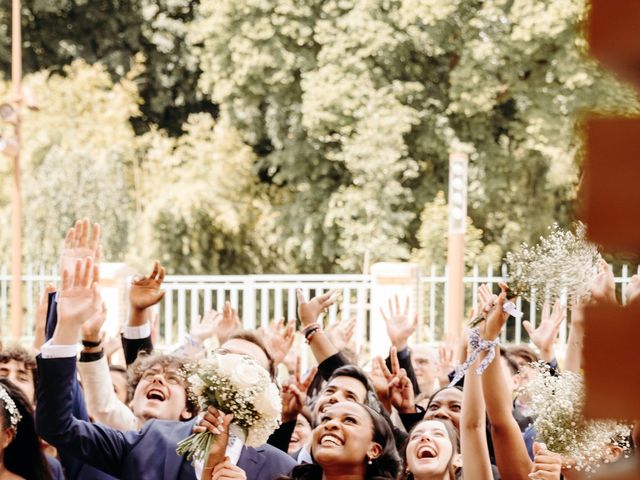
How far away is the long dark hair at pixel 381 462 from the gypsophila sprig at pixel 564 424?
0.85 meters

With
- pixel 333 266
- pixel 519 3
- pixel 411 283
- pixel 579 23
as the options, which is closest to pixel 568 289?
pixel 579 23

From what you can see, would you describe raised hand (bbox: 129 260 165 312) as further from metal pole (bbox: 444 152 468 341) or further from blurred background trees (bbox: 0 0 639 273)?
blurred background trees (bbox: 0 0 639 273)

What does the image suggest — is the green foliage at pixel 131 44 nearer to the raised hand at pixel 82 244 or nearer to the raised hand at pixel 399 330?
the raised hand at pixel 399 330

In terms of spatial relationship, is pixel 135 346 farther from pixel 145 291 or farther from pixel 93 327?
pixel 93 327

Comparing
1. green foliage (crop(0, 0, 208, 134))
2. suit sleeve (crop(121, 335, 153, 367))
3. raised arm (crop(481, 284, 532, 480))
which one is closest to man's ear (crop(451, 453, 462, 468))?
raised arm (crop(481, 284, 532, 480))

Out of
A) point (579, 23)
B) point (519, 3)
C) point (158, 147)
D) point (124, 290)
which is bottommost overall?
point (124, 290)

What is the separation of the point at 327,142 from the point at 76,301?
1617 cm

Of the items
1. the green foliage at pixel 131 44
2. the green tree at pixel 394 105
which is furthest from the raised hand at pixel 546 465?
the green foliage at pixel 131 44

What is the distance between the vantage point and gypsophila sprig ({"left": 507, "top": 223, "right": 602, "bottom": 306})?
228cm

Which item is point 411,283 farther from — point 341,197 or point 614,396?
point 614,396

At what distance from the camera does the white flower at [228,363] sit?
9.73 ft

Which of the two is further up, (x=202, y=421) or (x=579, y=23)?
(x=579, y=23)

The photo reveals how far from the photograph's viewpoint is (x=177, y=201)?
17719 mm

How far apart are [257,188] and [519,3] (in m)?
6.35
